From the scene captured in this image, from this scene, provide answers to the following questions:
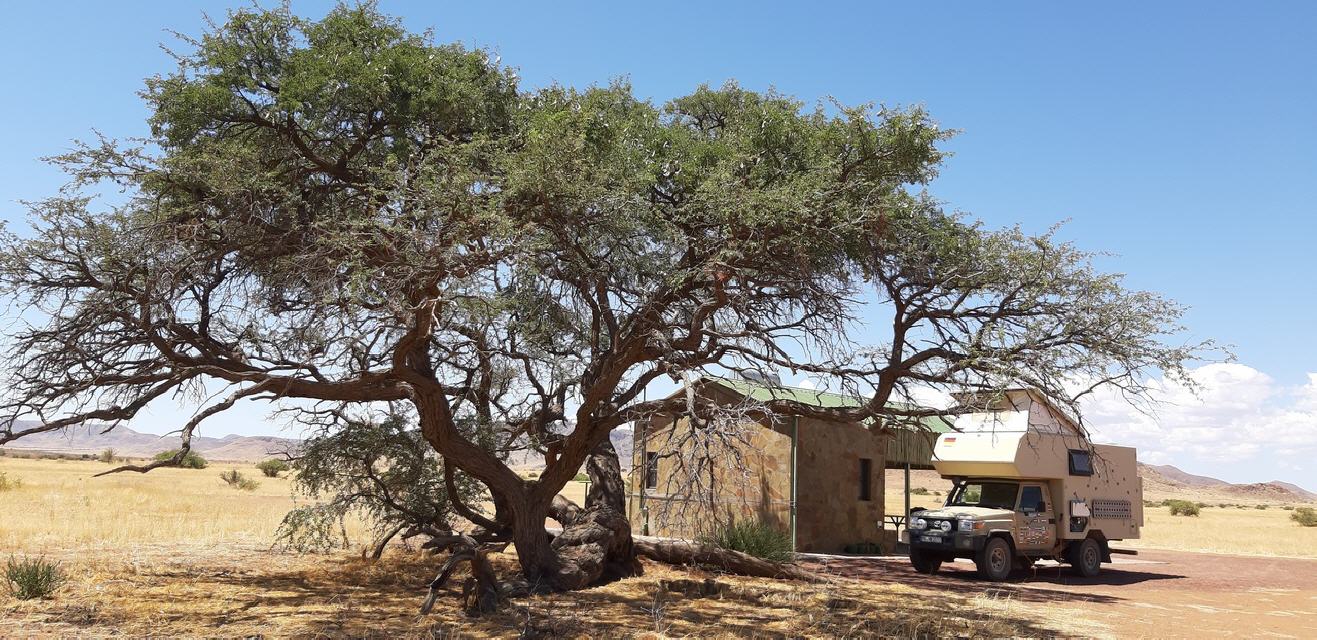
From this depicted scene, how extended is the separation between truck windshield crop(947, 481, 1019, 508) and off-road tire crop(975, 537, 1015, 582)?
0.95 metres

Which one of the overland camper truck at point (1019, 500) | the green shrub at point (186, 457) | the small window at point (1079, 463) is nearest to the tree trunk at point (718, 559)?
the overland camper truck at point (1019, 500)

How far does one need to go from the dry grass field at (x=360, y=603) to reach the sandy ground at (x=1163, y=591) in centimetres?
93

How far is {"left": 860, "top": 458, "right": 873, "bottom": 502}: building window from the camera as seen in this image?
25922mm

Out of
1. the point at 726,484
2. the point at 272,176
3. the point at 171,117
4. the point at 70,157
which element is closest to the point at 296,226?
the point at 272,176

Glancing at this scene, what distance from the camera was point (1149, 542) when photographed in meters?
35.0

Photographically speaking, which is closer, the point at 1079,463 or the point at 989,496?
the point at 989,496

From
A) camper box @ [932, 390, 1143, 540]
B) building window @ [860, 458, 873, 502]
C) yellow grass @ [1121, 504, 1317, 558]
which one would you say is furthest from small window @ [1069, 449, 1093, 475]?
yellow grass @ [1121, 504, 1317, 558]

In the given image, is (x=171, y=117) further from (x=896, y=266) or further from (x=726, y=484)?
(x=726, y=484)

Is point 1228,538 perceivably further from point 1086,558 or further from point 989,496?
point 989,496

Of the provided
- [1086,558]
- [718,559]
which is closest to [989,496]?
[1086,558]

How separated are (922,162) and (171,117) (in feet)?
36.7

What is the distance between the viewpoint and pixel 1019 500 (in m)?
20.5

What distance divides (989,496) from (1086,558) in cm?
296

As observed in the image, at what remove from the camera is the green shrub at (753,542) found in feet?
61.5
